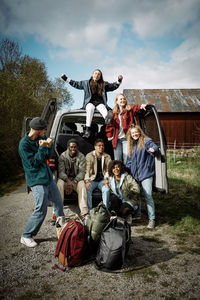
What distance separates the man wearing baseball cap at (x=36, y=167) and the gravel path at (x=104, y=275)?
0.38 m

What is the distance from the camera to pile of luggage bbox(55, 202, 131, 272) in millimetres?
2314

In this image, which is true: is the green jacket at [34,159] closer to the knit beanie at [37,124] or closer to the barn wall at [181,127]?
the knit beanie at [37,124]

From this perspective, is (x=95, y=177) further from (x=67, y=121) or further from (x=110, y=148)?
(x=67, y=121)

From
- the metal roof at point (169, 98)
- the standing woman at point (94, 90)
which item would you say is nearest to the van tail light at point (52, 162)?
the standing woman at point (94, 90)

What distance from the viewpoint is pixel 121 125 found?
401cm

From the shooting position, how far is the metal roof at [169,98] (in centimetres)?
1866

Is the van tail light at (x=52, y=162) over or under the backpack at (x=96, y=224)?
over

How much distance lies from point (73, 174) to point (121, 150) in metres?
1.13

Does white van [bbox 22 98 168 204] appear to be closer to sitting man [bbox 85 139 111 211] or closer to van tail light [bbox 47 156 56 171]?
van tail light [bbox 47 156 56 171]

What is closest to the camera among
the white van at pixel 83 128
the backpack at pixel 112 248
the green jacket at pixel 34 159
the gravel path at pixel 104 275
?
the gravel path at pixel 104 275

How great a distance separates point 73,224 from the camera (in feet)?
8.43

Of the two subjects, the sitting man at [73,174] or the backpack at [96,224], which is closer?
the backpack at [96,224]

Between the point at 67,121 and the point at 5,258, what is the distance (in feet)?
11.3

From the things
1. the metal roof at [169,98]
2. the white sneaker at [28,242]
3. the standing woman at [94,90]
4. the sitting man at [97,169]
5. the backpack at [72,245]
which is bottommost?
the white sneaker at [28,242]
